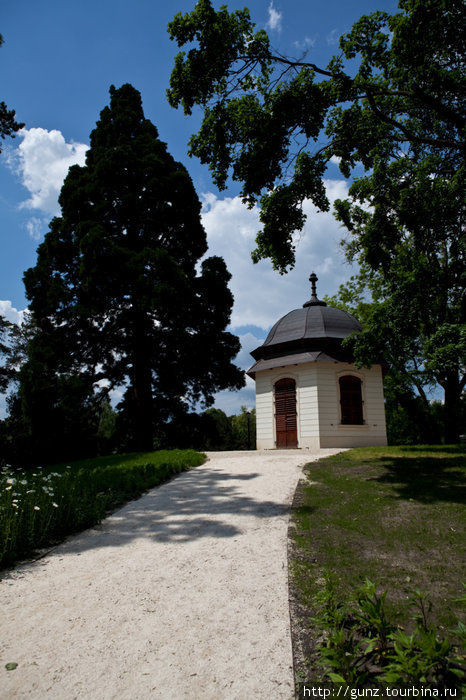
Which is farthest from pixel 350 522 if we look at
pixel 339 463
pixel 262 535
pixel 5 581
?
pixel 339 463

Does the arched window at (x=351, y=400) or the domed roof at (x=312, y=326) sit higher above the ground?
the domed roof at (x=312, y=326)

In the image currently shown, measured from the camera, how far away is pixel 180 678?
2.51 meters

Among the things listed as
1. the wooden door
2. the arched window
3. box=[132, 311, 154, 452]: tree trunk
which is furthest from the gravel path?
box=[132, 311, 154, 452]: tree trunk

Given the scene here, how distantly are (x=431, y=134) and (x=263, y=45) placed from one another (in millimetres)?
6523

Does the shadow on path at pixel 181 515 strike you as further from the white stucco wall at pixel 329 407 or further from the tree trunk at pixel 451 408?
the tree trunk at pixel 451 408

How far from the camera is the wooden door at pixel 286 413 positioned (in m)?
17.7

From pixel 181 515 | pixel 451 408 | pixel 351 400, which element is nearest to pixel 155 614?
pixel 181 515

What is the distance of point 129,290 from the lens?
17.7 meters

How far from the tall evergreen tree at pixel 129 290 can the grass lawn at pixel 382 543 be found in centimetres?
1132

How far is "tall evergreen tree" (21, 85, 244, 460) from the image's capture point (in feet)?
55.4

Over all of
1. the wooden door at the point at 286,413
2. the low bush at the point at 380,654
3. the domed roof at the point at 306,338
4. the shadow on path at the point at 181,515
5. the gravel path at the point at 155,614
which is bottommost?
the gravel path at the point at 155,614

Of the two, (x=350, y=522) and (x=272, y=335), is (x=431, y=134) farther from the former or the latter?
(x=350, y=522)

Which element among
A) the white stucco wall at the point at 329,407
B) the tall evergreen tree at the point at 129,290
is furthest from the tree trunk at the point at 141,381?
the white stucco wall at the point at 329,407

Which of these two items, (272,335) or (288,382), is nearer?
(288,382)
